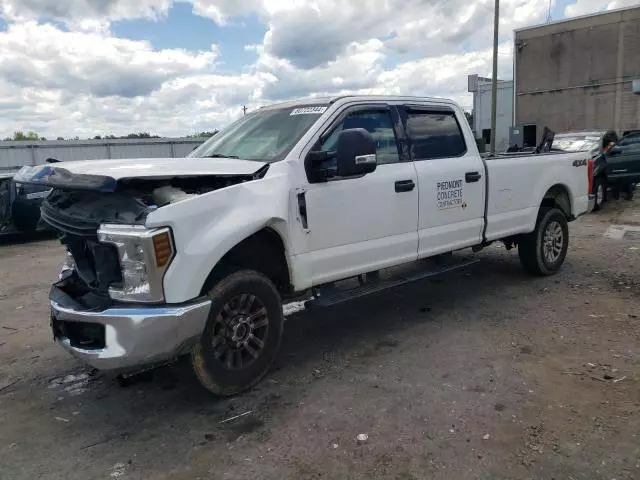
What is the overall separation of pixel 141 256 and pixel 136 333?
0.46m

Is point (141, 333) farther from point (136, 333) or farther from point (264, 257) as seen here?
point (264, 257)

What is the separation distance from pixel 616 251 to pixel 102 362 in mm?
7571

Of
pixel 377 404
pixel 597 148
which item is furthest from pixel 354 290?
pixel 597 148

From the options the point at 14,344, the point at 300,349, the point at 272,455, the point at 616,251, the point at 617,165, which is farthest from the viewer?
the point at 617,165

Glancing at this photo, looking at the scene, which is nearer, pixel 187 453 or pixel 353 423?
pixel 187 453

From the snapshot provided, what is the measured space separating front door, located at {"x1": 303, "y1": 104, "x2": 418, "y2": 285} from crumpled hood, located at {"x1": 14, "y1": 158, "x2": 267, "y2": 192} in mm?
636

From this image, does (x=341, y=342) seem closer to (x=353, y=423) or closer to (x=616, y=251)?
(x=353, y=423)

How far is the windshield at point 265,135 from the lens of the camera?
4.35 meters

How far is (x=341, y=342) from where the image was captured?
4.96 metres

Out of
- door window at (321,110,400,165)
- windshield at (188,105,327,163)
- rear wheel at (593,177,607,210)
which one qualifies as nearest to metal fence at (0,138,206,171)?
rear wheel at (593,177,607,210)

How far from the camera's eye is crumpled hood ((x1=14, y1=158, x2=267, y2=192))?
3346 mm

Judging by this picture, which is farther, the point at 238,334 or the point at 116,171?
the point at 238,334

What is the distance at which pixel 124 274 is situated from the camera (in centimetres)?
335

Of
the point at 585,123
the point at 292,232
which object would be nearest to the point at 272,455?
the point at 292,232
